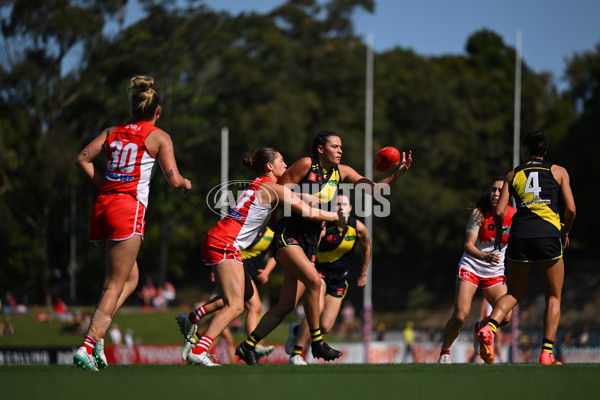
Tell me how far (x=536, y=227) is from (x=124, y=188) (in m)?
3.92

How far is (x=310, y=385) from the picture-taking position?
532 centimetres

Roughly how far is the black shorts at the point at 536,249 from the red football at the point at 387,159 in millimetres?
1609

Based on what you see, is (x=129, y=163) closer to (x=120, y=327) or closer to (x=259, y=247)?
(x=259, y=247)

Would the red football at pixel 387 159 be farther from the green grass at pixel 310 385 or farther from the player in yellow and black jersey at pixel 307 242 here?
the green grass at pixel 310 385

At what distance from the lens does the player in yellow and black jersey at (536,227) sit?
852 centimetres

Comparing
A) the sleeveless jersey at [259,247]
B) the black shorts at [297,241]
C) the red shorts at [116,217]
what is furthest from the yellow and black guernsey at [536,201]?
the sleeveless jersey at [259,247]

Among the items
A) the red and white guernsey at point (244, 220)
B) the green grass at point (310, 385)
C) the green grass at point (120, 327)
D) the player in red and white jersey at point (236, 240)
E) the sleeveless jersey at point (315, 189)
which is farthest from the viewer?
the green grass at point (120, 327)

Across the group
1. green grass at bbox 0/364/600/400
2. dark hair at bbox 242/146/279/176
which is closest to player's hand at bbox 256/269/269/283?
dark hair at bbox 242/146/279/176

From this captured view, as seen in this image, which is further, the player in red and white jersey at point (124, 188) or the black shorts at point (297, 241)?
the black shorts at point (297, 241)

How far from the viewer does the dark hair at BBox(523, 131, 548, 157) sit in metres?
8.71

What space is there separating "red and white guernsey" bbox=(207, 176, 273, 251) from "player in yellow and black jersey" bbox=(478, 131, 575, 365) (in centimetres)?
231

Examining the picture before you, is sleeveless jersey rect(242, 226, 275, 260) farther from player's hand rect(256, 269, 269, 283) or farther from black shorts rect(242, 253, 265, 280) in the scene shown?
player's hand rect(256, 269, 269, 283)

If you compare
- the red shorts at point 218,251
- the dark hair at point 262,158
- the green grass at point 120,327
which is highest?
the dark hair at point 262,158

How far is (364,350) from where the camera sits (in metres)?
25.1
